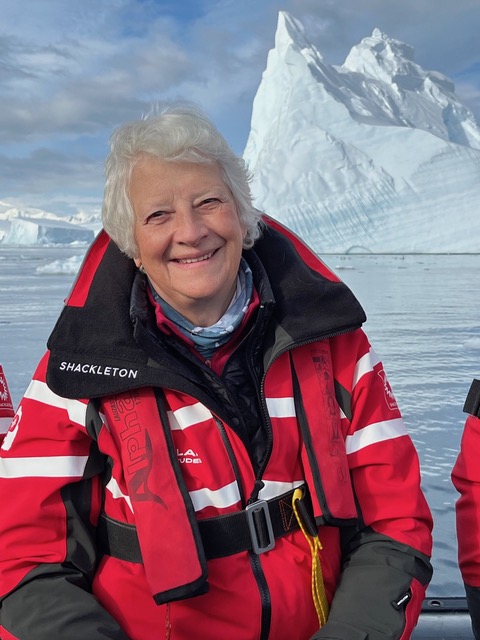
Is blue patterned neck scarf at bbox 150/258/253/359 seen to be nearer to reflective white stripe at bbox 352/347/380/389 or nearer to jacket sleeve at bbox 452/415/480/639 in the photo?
reflective white stripe at bbox 352/347/380/389

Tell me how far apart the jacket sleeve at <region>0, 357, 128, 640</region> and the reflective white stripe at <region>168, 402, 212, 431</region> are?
160 millimetres

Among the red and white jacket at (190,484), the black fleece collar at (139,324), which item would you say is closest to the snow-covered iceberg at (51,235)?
the black fleece collar at (139,324)

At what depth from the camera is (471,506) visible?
119 cm

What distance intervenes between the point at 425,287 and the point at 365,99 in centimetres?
1865

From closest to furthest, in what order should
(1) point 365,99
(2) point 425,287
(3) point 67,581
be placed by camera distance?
(3) point 67,581 → (2) point 425,287 → (1) point 365,99

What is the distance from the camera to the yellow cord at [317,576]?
111 centimetres

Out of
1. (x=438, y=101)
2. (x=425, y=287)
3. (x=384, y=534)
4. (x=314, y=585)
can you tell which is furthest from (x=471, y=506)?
(x=438, y=101)

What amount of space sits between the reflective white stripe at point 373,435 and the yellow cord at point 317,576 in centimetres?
14

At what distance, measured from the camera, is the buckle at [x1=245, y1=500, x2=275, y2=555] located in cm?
109

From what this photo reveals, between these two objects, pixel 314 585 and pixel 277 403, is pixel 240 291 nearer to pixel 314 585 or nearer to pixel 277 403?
pixel 277 403

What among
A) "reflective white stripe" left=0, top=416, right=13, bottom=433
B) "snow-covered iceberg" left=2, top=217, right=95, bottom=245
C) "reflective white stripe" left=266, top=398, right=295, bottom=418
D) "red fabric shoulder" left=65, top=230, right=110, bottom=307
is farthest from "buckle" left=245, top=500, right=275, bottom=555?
"snow-covered iceberg" left=2, top=217, right=95, bottom=245

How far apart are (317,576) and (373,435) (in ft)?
0.88

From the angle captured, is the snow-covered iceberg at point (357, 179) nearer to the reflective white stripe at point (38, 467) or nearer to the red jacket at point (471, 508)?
the red jacket at point (471, 508)

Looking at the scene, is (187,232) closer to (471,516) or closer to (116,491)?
(116,491)
